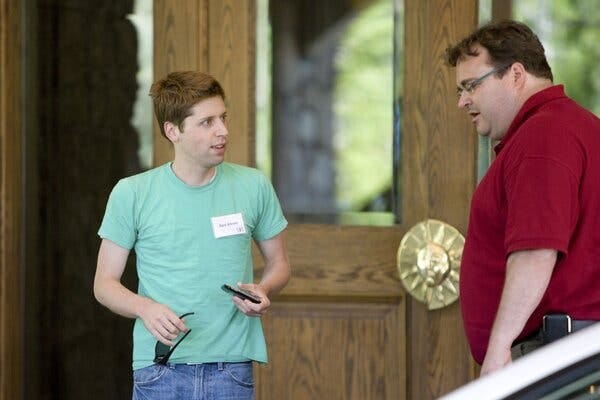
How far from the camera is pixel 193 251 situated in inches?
147

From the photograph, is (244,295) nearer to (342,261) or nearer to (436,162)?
(342,261)

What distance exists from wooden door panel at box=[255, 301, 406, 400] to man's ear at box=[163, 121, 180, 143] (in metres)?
1.16

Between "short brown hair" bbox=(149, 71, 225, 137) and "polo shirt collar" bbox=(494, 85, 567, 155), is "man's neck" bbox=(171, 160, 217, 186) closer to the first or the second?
"short brown hair" bbox=(149, 71, 225, 137)

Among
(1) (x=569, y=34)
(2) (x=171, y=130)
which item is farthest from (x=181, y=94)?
Result: (1) (x=569, y=34)

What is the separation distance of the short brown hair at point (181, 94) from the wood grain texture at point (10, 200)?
1.18 metres

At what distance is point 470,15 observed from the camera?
188 inches

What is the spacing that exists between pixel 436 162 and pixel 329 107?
1.49 ft

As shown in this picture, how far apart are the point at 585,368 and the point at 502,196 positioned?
3.82 ft

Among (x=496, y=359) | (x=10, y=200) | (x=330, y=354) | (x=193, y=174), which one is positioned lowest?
(x=330, y=354)

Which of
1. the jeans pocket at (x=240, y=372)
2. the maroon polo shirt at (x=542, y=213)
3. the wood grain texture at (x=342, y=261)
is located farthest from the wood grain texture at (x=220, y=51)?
the maroon polo shirt at (x=542, y=213)

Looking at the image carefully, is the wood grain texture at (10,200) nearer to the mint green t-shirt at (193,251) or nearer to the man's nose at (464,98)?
the mint green t-shirt at (193,251)

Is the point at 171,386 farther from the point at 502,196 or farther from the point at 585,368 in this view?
the point at 585,368

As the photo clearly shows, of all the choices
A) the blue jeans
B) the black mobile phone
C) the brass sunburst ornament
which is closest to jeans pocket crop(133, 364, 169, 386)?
the blue jeans

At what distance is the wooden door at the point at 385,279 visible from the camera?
187 inches
